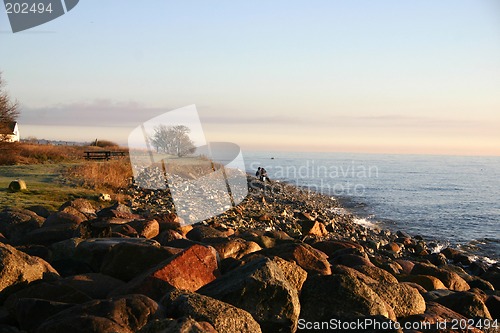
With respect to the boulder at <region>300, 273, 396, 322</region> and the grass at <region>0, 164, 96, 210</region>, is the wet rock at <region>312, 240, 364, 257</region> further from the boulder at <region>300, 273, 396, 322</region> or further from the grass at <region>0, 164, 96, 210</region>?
the grass at <region>0, 164, 96, 210</region>

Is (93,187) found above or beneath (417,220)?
above

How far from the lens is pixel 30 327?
5051mm

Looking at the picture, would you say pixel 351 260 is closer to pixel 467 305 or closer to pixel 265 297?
pixel 467 305

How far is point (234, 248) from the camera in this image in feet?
26.3

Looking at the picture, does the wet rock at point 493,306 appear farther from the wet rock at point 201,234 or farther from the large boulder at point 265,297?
the wet rock at point 201,234

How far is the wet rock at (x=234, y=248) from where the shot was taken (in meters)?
7.76

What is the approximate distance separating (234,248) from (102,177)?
1755cm

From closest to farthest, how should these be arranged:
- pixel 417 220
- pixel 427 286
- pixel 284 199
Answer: pixel 427 286 → pixel 417 220 → pixel 284 199

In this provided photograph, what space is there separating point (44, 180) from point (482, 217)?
25.7m

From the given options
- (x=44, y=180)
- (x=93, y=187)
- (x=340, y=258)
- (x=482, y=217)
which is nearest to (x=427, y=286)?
(x=340, y=258)

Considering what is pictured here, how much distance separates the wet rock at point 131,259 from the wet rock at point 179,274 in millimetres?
706

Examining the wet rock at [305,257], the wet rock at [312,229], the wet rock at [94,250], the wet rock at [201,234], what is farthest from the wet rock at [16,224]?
the wet rock at [312,229]

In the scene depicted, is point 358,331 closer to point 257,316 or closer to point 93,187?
point 257,316

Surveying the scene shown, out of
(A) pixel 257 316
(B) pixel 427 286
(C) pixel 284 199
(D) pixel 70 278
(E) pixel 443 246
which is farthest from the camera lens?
(C) pixel 284 199
